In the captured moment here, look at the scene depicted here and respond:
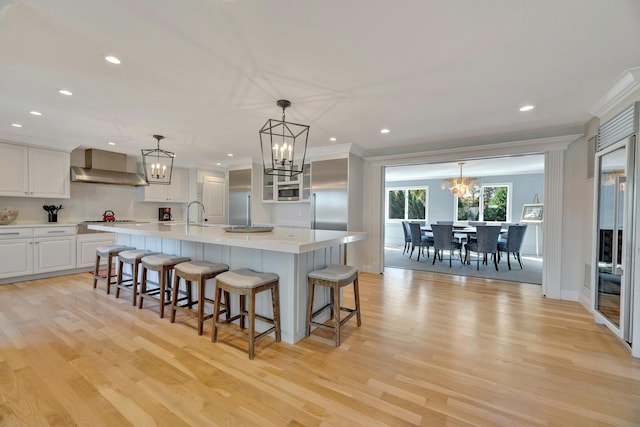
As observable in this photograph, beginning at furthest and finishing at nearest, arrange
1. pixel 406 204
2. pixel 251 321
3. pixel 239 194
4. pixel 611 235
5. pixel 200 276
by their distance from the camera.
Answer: pixel 406 204 < pixel 239 194 < pixel 611 235 < pixel 200 276 < pixel 251 321

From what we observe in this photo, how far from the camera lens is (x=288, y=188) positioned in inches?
228

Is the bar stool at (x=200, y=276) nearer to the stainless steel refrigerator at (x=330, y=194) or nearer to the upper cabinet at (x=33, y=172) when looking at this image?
the stainless steel refrigerator at (x=330, y=194)

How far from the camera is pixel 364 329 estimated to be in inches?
107

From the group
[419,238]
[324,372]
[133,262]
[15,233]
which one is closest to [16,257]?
[15,233]

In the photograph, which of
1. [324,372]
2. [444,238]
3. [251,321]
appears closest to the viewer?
[324,372]

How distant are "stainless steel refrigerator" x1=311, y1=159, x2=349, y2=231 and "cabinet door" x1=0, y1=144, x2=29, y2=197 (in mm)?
4752

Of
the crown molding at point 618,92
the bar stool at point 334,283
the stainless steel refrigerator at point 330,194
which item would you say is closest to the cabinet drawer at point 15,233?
the stainless steel refrigerator at point 330,194

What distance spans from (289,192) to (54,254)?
418 cm

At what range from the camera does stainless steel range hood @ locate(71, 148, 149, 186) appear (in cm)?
485

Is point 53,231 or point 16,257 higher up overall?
point 53,231

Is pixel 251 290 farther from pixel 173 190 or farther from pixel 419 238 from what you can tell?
pixel 419 238

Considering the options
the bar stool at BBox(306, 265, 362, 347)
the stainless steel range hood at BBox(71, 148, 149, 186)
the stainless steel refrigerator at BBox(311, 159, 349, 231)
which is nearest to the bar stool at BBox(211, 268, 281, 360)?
the bar stool at BBox(306, 265, 362, 347)

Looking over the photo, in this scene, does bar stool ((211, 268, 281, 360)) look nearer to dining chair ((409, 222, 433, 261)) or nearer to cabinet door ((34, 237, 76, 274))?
cabinet door ((34, 237, 76, 274))

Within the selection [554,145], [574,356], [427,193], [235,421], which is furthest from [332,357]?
[427,193]
